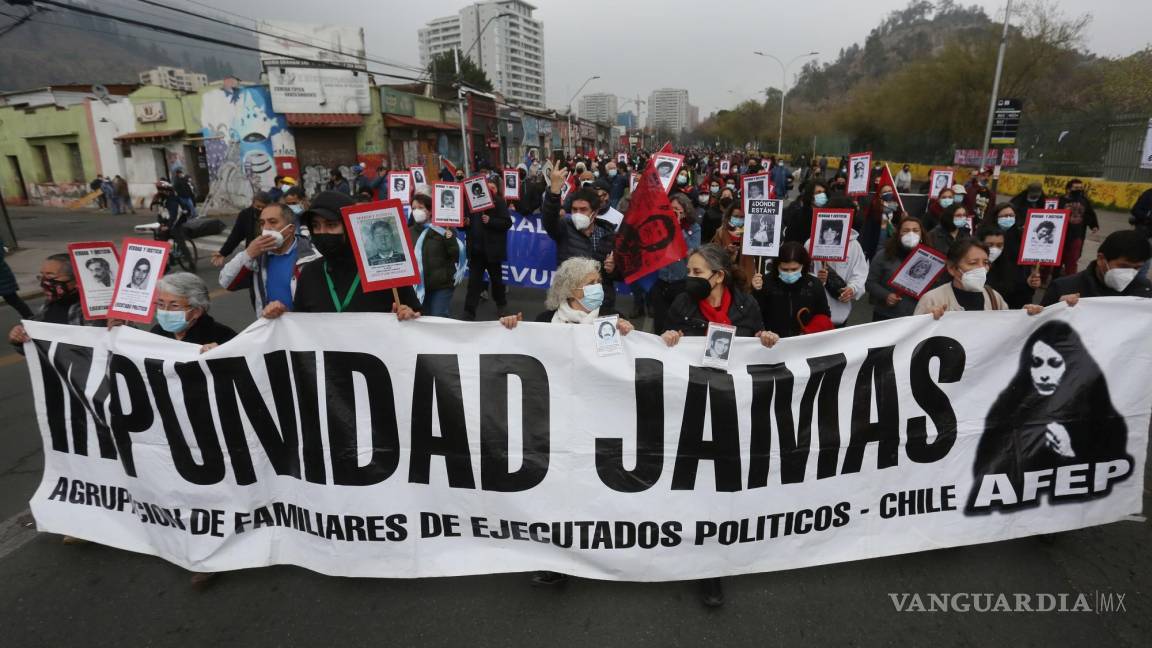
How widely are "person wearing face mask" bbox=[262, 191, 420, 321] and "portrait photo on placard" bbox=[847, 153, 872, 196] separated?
7.93 meters

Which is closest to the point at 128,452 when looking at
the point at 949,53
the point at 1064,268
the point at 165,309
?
the point at 165,309

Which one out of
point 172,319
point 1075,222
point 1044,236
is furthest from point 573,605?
point 1075,222

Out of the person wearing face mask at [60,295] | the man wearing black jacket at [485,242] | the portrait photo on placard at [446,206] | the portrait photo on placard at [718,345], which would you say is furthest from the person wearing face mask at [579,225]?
the person wearing face mask at [60,295]

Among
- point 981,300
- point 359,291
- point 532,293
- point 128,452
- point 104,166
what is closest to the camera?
point 128,452

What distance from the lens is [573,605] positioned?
2.81 meters

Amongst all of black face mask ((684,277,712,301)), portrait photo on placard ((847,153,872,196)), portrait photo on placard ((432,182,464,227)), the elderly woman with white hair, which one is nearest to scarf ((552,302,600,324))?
the elderly woman with white hair

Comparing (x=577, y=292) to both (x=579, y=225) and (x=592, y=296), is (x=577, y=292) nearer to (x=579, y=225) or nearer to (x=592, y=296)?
(x=592, y=296)

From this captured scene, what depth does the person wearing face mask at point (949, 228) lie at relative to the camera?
671cm

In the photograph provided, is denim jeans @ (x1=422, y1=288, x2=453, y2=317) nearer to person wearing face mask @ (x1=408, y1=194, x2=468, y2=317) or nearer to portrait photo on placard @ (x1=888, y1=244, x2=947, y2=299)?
person wearing face mask @ (x1=408, y1=194, x2=468, y2=317)

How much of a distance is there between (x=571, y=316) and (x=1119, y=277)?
3.08m

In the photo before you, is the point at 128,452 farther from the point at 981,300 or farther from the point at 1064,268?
the point at 1064,268

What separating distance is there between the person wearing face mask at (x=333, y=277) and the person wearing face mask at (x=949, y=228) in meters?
6.00

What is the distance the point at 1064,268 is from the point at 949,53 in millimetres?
34672

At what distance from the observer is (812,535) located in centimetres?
295
